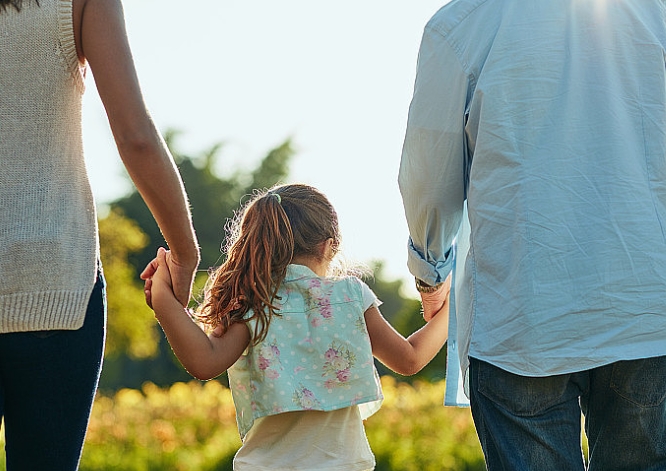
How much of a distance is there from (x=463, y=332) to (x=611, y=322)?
370 mm

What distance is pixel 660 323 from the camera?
217 cm

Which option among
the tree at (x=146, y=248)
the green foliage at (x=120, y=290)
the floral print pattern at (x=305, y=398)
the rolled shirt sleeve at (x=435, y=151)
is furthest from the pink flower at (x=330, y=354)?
the tree at (x=146, y=248)

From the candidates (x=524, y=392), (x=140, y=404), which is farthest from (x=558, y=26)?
(x=140, y=404)

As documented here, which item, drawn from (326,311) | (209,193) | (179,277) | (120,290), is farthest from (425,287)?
(209,193)

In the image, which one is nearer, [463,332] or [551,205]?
[551,205]

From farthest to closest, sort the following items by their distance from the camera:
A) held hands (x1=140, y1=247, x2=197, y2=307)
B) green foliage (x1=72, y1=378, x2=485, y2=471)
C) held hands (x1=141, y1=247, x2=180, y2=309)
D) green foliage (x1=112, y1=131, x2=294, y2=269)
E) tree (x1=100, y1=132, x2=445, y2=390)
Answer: green foliage (x1=112, y1=131, x2=294, y2=269) → tree (x1=100, y1=132, x2=445, y2=390) → green foliage (x1=72, y1=378, x2=485, y2=471) → held hands (x1=141, y1=247, x2=180, y2=309) → held hands (x1=140, y1=247, x2=197, y2=307)

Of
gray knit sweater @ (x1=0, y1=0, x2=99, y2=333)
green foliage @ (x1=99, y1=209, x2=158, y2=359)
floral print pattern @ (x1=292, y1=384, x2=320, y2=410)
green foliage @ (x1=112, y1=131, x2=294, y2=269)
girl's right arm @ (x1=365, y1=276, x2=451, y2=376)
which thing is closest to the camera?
gray knit sweater @ (x1=0, y1=0, x2=99, y2=333)

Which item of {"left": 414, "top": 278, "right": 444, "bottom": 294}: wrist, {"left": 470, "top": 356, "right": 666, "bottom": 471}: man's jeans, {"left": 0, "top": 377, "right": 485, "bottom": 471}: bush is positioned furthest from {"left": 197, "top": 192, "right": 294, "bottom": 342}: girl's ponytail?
{"left": 0, "top": 377, "right": 485, "bottom": 471}: bush

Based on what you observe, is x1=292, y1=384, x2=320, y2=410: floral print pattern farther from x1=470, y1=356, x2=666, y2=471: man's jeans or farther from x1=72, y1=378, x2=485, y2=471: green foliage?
x1=72, y1=378, x2=485, y2=471: green foliage

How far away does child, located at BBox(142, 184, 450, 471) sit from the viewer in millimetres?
2783

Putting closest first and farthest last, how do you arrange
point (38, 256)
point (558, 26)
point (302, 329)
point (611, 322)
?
point (38, 256), point (611, 322), point (558, 26), point (302, 329)

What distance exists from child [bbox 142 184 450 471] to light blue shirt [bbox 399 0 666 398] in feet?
1.79

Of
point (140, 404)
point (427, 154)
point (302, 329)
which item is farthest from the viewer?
point (140, 404)

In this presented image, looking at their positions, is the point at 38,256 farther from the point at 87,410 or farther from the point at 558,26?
the point at 558,26
